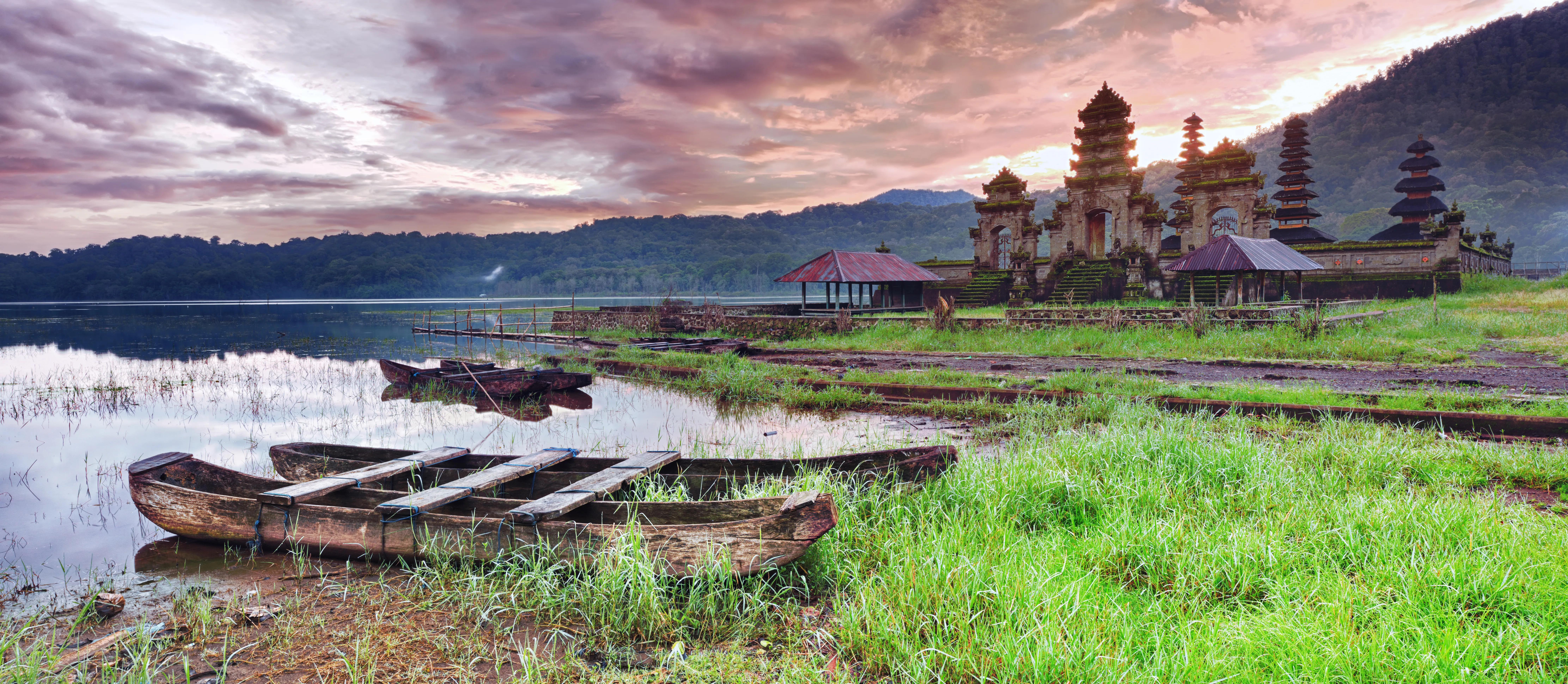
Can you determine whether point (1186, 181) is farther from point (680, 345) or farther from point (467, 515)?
point (467, 515)

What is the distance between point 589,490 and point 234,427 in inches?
392

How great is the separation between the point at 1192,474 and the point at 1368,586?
5.98 ft

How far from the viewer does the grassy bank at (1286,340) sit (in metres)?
13.8

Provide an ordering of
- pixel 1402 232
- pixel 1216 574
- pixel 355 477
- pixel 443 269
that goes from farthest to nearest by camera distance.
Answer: pixel 443 269, pixel 1402 232, pixel 355 477, pixel 1216 574

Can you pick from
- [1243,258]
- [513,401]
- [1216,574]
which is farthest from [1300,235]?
[1216,574]

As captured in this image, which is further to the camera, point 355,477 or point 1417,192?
point 1417,192

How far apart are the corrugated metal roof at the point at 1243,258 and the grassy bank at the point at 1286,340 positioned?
9.13 ft

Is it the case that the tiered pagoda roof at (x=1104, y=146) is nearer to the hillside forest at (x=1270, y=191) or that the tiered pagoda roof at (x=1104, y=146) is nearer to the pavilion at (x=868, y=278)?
the pavilion at (x=868, y=278)

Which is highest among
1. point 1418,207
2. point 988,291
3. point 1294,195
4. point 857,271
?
point 1294,195

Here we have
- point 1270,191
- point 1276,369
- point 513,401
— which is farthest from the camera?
point 1270,191

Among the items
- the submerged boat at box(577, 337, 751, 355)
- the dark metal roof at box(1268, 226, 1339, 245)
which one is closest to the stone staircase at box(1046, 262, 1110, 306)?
the dark metal roof at box(1268, 226, 1339, 245)

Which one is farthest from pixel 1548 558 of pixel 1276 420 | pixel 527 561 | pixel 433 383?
pixel 433 383

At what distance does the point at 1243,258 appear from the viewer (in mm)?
20188

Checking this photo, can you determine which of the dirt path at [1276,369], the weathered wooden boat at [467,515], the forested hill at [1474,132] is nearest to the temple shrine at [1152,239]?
the dirt path at [1276,369]
